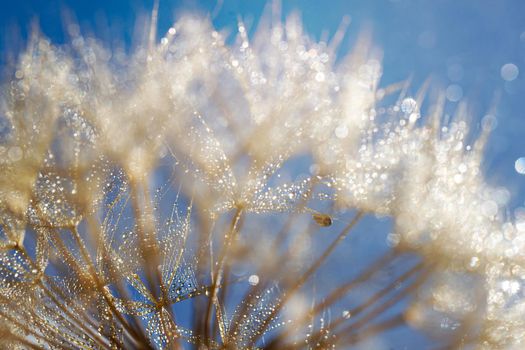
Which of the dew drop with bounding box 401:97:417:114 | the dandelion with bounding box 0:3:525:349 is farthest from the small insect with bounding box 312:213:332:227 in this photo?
the dew drop with bounding box 401:97:417:114

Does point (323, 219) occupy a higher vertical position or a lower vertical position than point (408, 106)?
lower

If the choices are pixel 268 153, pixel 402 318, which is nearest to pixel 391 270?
pixel 402 318

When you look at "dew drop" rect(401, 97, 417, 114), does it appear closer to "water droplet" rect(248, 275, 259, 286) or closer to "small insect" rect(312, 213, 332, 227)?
"small insect" rect(312, 213, 332, 227)

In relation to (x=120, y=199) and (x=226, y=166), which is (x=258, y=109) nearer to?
(x=226, y=166)

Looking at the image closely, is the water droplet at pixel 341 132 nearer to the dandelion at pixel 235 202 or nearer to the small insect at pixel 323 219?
the dandelion at pixel 235 202

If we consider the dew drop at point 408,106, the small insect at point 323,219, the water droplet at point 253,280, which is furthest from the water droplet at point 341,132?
the water droplet at point 253,280

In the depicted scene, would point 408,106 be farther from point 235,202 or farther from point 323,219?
point 235,202

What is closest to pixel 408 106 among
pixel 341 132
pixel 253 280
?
pixel 341 132

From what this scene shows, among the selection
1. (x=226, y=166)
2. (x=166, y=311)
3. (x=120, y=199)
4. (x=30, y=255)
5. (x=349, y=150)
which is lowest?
(x=166, y=311)
